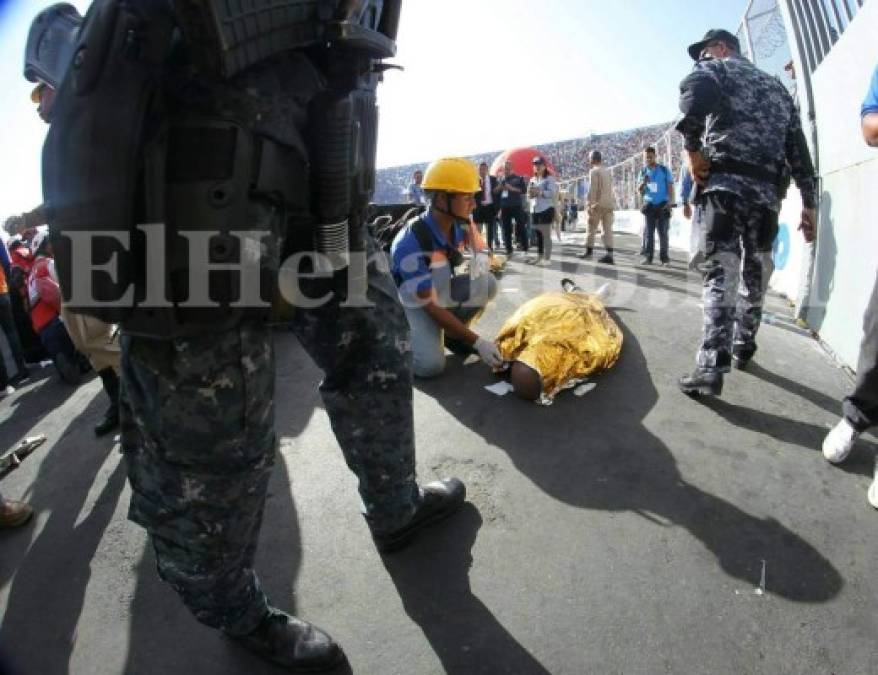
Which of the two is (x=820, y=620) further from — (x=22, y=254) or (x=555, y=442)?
(x=22, y=254)

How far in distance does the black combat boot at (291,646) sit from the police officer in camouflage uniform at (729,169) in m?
2.11

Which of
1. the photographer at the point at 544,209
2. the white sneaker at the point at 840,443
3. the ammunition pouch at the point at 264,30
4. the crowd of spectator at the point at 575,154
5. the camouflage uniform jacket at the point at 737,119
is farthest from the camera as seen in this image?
the crowd of spectator at the point at 575,154

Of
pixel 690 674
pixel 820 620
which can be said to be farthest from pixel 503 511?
pixel 820 620

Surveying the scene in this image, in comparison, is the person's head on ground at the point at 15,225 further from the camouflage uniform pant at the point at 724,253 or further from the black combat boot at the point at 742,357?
the black combat boot at the point at 742,357

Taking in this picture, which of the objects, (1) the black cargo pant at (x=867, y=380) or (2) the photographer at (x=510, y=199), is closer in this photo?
(1) the black cargo pant at (x=867, y=380)

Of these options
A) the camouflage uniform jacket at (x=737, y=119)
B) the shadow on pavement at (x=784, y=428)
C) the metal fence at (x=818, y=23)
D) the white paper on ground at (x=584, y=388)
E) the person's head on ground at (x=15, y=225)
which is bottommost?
the shadow on pavement at (x=784, y=428)

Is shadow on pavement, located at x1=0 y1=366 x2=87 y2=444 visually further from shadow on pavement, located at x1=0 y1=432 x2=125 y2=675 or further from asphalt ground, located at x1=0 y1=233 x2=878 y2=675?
shadow on pavement, located at x1=0 y1=432 x2=125 y2=675

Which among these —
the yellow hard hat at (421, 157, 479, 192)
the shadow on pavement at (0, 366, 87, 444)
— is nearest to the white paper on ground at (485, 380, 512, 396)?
the yellow hard hat at (421, 157, 479, 192)

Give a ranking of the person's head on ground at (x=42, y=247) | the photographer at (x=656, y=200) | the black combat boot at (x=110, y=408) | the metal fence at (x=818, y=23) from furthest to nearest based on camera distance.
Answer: the photographer at (x=656, y=200) → the person's head on ground at (x=42, y=247) → the metal fence at (x=818, y=23) → the black combat boot at (x=110, y=408)

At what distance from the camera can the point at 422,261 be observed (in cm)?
289

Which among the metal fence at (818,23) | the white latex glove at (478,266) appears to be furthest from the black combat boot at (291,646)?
the metal fence at (818,23)

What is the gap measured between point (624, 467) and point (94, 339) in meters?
2.93

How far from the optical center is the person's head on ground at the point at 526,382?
2.51 metres

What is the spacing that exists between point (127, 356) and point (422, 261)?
1.99 m
